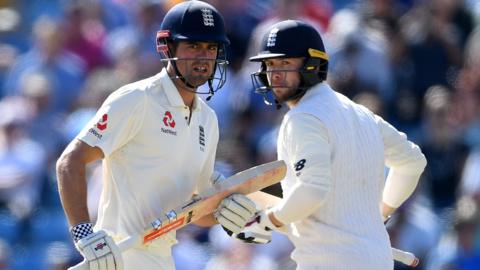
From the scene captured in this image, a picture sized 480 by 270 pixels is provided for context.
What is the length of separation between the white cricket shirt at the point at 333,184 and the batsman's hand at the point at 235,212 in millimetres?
180

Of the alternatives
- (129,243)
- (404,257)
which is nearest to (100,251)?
(129,243)

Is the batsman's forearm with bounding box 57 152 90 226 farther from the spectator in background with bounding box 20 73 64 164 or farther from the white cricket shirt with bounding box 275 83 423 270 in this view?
the spectator in background with bounding box 20 73 64 164

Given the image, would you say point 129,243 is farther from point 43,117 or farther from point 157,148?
point 43,117

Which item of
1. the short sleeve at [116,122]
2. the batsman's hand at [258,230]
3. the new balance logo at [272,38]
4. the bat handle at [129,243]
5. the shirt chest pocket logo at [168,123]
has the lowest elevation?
the batsman's hand at [258,230]

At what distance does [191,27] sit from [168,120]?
468 mm

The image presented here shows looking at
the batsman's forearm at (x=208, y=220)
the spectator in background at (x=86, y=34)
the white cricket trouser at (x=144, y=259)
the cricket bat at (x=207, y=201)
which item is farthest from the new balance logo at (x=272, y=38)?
the spectator in background at (x=86, y=34)

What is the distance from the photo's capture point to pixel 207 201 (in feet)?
18.9

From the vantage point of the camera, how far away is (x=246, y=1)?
421 inches

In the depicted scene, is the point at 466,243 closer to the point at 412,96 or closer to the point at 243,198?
the point at 412,96

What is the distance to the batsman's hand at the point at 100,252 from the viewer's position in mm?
5238

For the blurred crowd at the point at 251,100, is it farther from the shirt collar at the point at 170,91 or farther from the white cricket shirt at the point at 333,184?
the shirt collar at the point at 170,91

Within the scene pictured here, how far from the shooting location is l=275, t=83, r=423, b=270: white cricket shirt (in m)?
5.77

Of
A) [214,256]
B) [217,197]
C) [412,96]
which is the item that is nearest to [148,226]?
[217,197]

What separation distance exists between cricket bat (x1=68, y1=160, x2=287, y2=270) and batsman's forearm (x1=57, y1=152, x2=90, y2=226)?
8.6 inches
